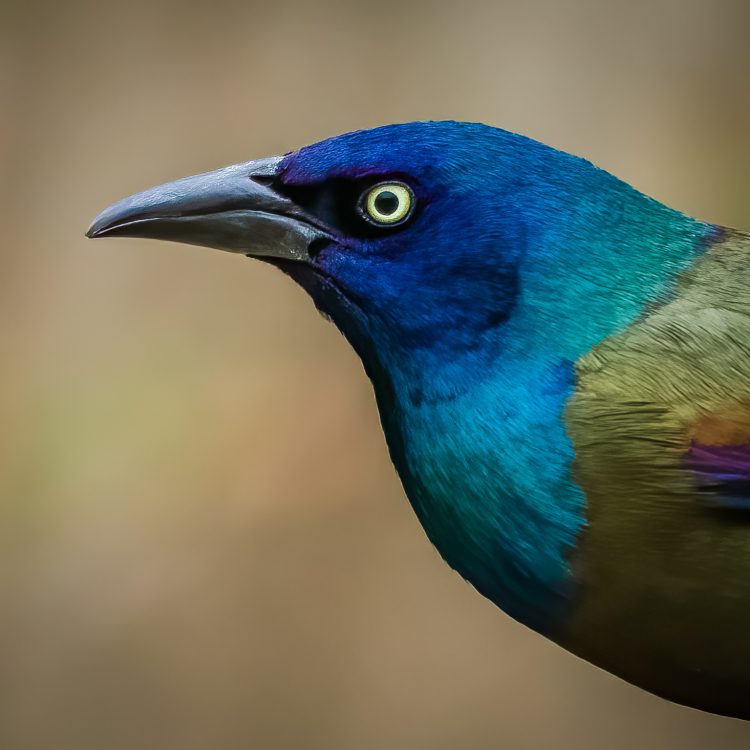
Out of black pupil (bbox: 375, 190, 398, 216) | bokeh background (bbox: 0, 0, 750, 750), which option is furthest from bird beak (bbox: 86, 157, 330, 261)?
bokeh background (bbox: 0, 0, 750, 750)

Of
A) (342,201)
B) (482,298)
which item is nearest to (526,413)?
(482,298)

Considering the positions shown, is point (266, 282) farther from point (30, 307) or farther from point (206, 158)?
point (30, 307)

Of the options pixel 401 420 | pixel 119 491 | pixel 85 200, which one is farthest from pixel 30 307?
pixel 401 420

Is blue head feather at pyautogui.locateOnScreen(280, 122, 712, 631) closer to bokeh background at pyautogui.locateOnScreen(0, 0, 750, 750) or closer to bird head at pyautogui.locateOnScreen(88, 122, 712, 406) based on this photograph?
bird head at pyautogui.locateOnScreen(88, 122, 712, 406)

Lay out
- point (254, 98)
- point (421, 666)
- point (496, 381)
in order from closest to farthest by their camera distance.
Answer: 1. point (496, 381)
2. point (421, 666)
3. point (254, 98)

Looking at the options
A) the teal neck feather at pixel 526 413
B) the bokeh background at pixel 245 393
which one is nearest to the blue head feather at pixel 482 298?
the teal neck feather at pixel 526 413

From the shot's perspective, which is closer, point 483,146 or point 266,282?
point 483,146

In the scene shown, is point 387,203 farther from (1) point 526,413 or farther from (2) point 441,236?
(1) point 526,413
